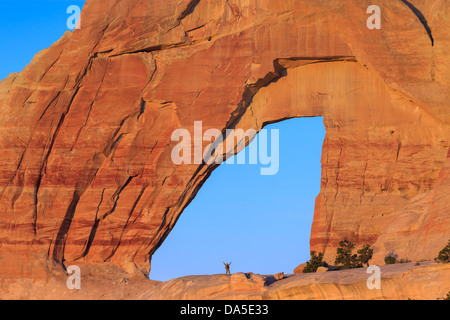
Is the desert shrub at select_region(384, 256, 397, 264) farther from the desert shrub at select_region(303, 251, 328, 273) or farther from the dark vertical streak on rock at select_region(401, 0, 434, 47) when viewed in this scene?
the dark vertical streak on rock at select_region(401, 0, 434, 47)

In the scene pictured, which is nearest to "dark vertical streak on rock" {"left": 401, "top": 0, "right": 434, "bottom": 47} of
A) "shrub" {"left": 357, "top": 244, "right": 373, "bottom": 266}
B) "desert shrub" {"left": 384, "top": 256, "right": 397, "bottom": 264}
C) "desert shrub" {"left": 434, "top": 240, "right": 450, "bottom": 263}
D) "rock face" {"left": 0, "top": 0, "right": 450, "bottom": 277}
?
"rock face" {"left": 0, "top": 0, "right": 450, "bottom": 277}

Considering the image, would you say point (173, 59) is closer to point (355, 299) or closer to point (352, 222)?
point (352, 222)

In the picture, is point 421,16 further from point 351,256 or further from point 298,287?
point 298,287

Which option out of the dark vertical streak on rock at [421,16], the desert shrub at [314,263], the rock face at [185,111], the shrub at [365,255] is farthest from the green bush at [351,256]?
the dark vertical streak on rock at [421,16]

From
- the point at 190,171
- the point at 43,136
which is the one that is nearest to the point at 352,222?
the point at 190,171

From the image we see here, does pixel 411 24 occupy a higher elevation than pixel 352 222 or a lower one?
higher

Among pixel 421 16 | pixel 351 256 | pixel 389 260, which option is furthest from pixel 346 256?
pixel 421 16
